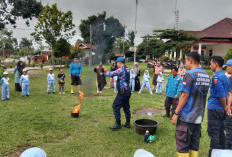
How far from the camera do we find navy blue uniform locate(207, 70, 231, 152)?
3523mm

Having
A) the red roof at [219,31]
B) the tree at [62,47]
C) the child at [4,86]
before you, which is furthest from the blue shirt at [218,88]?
the tree at [62,47]

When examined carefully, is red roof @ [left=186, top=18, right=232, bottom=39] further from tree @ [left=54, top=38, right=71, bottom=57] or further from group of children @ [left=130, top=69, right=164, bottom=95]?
tree @ [left=54, top=38, right=71, bottom=57]

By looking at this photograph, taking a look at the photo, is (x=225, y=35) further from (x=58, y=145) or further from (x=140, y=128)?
(x=58, y=145)

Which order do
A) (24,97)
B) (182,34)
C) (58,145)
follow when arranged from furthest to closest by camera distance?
(182,34), (24,97), (58,145)

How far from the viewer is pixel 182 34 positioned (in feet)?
70.7

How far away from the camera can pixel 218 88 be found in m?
3.53

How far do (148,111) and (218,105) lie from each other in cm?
410

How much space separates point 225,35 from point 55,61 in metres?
26.8

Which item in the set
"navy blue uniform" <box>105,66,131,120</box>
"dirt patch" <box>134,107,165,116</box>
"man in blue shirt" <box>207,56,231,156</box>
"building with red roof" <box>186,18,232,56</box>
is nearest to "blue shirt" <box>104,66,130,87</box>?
"navy blue uniform" <box>105,66,131,120</box>

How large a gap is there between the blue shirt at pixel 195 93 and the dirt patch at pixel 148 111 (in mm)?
4032

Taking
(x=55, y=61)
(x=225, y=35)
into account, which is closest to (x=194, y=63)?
(x=225, y=35)

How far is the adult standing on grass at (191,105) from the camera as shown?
300 centimetres

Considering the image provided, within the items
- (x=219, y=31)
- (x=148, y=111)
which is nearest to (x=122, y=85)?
(x=148, y=111)

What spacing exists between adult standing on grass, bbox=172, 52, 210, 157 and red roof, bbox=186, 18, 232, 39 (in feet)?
79.7
